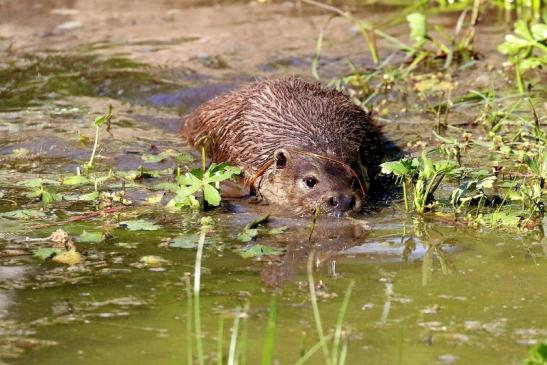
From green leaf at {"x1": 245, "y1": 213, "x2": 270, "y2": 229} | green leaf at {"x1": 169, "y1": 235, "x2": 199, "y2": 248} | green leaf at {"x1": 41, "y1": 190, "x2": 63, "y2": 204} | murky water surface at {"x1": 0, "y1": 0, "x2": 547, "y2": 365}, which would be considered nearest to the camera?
murky water surface at {"x1": 0, "y1": 0, "x2": 547, "y2": 365}

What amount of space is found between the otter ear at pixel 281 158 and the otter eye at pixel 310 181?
0.95 feet

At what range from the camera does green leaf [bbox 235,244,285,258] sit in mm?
5074

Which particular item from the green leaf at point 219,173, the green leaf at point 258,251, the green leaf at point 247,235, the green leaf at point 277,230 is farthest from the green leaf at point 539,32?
the green leaf at point 258,251

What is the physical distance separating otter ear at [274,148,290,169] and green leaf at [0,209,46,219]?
152 centimetres

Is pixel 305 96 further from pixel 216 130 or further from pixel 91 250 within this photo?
pixel 91 250

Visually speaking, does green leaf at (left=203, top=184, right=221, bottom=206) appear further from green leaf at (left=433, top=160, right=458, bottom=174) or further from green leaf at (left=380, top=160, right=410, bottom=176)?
green leaf at (left=433, top=160, right=458, bottom=174)

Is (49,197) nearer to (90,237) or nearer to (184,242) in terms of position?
(90,237)

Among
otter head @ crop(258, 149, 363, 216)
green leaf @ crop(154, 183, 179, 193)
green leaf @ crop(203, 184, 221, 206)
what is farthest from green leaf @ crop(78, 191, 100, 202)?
otter head @ crop(258, 149, 363, 216)

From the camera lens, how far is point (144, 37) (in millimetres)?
10922

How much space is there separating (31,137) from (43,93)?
4.79 ft

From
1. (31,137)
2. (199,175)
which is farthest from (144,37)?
(199,175)

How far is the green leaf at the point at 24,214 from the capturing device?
18.6 feet

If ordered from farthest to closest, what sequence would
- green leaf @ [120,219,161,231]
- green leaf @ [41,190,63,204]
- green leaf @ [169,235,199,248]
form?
green leaf @ [41,190,63,204]
green leaf @ [120,219,161,231]
green leaf @ [169,235,199,248]

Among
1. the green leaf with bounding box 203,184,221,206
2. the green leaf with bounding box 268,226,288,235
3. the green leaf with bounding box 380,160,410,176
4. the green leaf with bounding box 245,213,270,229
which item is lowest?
the green leaf with bounding box 268,226,288,235
